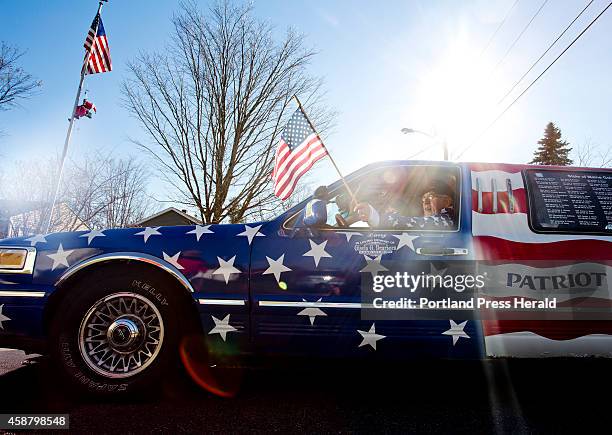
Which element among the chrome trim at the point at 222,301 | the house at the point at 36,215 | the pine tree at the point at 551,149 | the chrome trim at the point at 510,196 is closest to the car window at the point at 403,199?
the chrome trim at the point at 510,196

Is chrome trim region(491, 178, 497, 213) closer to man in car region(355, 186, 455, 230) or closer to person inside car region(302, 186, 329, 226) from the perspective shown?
man in car region(355, 186, 455, 230)

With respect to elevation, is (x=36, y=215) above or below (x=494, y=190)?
above

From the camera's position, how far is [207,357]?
7.86 ft

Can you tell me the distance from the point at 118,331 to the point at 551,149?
36.9 meters

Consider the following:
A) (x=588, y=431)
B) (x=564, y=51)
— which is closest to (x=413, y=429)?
(x=588, y=431)

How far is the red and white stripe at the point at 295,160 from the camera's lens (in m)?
3.38

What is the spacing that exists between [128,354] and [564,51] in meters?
8.66

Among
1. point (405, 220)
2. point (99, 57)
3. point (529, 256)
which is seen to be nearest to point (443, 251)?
point (405, 220)

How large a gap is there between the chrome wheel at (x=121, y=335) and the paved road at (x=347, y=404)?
0.69ft

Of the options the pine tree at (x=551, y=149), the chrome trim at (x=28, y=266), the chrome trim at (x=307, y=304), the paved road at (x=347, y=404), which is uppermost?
the pine tree at (x=551, y=149)

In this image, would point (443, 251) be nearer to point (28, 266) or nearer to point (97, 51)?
point (28, 266)

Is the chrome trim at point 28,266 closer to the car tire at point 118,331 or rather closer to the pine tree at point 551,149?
the car tire at point 118,331

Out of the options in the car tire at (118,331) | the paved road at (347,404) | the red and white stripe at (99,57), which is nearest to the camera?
the paved road at (347,404)

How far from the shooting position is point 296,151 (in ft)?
11.1
